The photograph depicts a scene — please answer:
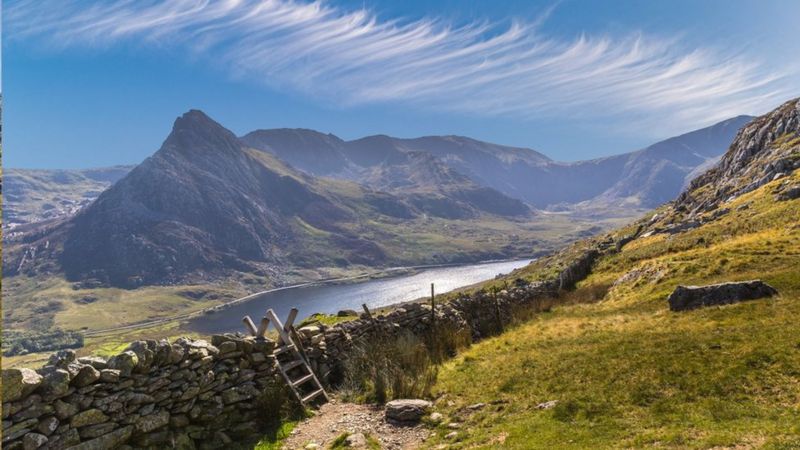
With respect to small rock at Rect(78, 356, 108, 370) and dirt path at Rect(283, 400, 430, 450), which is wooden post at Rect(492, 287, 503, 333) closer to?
dirt path at Rect(283, 400, 430, 450)

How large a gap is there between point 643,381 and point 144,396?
15.9 m

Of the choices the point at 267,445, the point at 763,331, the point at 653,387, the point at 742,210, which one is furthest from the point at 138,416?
the point at 742,210

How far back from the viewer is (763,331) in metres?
18.9

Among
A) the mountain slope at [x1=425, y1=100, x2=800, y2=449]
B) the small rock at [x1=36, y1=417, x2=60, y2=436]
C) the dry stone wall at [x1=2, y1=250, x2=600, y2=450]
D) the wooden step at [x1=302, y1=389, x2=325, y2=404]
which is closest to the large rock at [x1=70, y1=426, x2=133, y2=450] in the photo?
the dry stone wall at [x1=2, y1=250, x2=600, y2=450]

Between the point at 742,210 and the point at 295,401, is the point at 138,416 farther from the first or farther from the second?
the point at 742,210

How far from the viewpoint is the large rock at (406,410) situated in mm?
16922

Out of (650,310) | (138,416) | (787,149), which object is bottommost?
(650,310)

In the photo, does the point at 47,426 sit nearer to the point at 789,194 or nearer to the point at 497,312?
the point at 497,312

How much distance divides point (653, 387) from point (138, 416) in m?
16.1

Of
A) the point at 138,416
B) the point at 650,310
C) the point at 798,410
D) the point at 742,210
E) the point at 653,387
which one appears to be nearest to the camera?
the point at 798,410

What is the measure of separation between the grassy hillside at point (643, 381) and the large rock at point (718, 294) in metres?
0.87

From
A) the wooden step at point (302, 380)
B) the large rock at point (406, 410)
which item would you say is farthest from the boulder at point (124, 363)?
the large rock at point (406, 410)

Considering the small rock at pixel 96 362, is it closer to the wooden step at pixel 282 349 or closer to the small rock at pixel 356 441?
the wooden step at pixel 282 349

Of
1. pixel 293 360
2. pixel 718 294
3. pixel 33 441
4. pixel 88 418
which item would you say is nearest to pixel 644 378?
pixel 293 360
